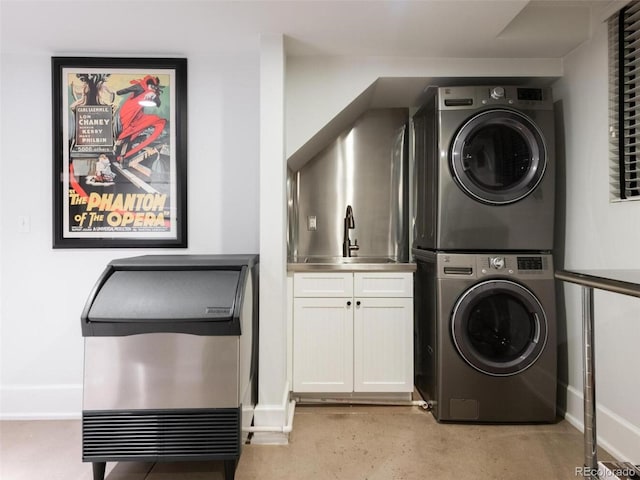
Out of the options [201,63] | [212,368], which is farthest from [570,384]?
[201,63]

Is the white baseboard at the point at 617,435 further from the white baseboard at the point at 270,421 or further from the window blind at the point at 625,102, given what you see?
the white baseboard at the point at 270,421

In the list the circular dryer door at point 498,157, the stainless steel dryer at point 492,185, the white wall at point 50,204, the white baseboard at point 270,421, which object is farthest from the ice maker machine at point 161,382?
the circular dryer door at point 498,157

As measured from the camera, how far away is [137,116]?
2.41 m

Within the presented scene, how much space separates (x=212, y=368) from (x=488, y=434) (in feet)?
5.34

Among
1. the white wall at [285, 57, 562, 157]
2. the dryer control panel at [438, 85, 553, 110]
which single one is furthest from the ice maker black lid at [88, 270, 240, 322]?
the dryer control panel at [438, 85, 553, 110]

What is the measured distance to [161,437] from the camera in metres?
1.64

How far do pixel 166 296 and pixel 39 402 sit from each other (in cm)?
150

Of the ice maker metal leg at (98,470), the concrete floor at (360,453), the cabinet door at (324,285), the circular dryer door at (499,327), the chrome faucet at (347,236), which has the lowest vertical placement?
the concrete floor at (360,453)

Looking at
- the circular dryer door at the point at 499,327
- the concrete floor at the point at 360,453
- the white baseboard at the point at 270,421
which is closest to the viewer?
the concrete floor at the point at 360,453

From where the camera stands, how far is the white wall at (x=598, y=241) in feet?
6.07

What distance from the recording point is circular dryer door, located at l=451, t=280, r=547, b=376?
2207 millimetres

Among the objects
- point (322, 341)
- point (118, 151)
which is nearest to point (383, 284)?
point (322, 341)

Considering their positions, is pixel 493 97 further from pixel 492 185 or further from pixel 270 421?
pixel 270 421

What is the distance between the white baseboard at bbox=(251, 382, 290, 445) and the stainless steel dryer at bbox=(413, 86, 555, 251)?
1.35 m
